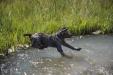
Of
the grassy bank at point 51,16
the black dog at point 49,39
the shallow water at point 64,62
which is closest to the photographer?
the shallow water at point 64,62

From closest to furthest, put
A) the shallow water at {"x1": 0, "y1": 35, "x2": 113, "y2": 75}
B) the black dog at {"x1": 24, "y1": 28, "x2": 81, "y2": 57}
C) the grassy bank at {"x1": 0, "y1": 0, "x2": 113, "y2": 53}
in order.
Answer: the shallow water at {"x1": 0, "y1": 35, "x2": 113, "y2": 75} → the black dog at {"x1": 24, "y1": 28, "x2": 81, "y2": 57} → the grassy bank at {"x1": 0, "y1": 0, "x2": 113, "y2": 53}

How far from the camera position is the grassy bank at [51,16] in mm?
9674

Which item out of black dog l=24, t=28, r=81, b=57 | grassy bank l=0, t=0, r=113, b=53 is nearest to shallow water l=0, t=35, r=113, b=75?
black dog l=24, t=28, r=81, b=57

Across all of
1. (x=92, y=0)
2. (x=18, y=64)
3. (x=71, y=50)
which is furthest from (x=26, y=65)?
(x=92, y=0)

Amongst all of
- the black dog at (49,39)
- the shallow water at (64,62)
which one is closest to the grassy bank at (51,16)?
the shallow water at (64,62)

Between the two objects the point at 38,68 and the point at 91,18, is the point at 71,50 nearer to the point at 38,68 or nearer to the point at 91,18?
the point at 38,68

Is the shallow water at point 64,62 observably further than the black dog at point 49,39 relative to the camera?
No

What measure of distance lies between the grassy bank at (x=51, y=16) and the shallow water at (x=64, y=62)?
2.82 ft

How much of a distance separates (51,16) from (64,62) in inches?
119

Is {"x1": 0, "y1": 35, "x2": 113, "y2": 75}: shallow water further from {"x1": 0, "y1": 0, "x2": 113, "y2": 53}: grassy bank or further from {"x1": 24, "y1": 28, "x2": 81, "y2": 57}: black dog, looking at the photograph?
{"x1": 0, "y1": 0, "x2": 113, "y2": 53}: grassy bank

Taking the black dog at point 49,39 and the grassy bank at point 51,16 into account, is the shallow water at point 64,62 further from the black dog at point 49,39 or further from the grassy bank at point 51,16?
the grassy bank at point 51,16

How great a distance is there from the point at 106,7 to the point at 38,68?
15.4ft

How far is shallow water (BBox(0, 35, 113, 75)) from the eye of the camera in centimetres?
737

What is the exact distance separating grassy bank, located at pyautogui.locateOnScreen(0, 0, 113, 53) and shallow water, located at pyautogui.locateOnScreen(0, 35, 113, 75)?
86 centimetres
